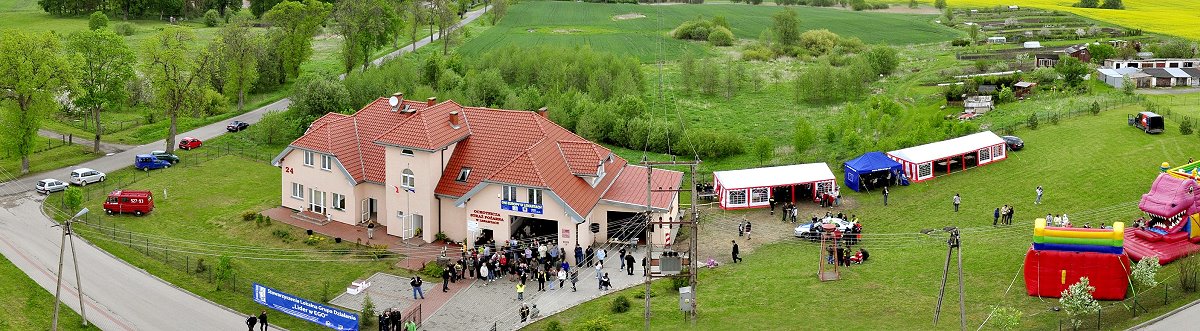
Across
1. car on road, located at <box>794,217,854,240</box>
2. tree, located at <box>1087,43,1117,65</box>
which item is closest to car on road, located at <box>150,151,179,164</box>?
car on road, located at <box>794,217,854,240</box>

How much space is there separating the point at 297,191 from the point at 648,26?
360 ft

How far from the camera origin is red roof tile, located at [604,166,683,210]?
182 feet

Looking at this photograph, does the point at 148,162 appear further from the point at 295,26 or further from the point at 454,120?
the point at 295,26

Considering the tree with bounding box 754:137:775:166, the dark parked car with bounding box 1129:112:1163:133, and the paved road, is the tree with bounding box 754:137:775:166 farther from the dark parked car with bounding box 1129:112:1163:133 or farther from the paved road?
the paved road

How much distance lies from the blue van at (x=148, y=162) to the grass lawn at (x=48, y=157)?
5.07m

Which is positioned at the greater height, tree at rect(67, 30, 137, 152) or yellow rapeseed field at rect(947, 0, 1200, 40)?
yellow rapeseed field at rect(947, 0, 1200, 40)

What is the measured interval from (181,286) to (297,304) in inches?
323

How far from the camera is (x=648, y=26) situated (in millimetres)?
166750

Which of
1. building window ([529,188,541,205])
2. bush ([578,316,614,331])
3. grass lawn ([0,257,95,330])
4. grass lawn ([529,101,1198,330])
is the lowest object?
grass lawn ([0,257,95,330])

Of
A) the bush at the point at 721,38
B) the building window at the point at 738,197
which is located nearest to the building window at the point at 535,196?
the building window at the point at 738,197

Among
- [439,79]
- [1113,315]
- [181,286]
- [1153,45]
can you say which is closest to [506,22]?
[439,79]

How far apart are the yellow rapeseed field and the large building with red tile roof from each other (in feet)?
327

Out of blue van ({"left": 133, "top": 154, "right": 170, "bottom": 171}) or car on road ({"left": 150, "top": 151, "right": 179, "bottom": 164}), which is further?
car on road ({"left": 150, "top": 151, "right": 179, "bottom": 164})

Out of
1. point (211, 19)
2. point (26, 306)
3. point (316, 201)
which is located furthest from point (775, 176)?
point (211, 19)
